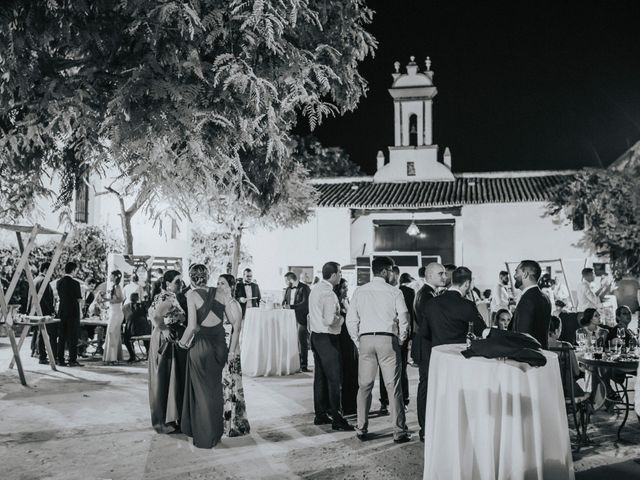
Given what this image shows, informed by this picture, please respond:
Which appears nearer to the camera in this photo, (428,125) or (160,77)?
(160,77)

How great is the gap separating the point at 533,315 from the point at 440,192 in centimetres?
2261

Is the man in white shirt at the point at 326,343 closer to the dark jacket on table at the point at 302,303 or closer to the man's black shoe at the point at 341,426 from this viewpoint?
the man's black shoe at the point at 341,426

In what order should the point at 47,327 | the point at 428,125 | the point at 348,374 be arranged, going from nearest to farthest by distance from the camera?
the point at 348,374, the point at 47,327, the point at 428,125

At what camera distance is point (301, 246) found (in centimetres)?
2738

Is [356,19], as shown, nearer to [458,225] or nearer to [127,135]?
[127,135]

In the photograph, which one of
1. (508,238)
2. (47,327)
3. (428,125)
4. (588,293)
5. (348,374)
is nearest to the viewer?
(348,374)

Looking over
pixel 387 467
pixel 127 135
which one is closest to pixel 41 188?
pixel 127 135

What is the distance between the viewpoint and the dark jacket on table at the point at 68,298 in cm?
1080

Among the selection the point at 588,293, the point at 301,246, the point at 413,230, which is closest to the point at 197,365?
the point at 588,293

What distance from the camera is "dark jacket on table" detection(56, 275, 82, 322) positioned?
10.8 metres

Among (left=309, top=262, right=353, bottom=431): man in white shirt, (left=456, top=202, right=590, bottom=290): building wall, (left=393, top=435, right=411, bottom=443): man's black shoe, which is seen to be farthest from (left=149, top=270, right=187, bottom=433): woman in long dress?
(left=456, top=202, right=590, bottom=290): building wall

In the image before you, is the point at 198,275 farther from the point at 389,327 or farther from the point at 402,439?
the point at 402,439

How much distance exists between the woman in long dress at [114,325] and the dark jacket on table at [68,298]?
690mm

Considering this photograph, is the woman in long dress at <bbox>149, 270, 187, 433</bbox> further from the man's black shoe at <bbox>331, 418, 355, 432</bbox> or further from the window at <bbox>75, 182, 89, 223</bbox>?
the window at <bbox>75, 182, 89, 223</bbox>
